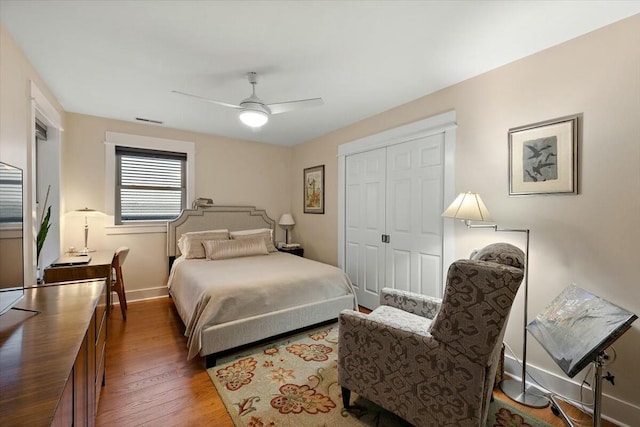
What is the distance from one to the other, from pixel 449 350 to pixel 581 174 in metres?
1.58

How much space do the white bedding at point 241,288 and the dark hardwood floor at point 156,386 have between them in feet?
0.71

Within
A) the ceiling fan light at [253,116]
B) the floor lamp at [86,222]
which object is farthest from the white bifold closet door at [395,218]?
the floor lamp at [86,222]

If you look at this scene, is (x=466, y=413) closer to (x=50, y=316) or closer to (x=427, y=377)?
(x=427, y=377)

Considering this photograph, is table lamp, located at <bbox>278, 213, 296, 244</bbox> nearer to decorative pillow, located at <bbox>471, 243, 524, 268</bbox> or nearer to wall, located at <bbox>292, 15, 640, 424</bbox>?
wall, located at <bbox>292, 15, 640, 424</bbox>

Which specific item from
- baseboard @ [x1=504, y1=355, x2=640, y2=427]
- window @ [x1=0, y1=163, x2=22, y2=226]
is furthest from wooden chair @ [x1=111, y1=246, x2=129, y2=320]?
baseboard @ [x1=504, y1=355, x2=640, y2=427]

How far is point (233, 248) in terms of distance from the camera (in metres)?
3.87

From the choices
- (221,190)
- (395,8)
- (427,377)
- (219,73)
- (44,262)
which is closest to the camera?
(427,377)

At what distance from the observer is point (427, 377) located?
148cm

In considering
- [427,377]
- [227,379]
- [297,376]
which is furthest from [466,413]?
[227,379]

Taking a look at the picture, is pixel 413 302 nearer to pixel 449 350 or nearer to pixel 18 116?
pixel 449 350

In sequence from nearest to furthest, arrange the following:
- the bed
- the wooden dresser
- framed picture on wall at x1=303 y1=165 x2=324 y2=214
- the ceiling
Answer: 1. the wooden dresser
2. the ceiling
3. the bed
4. framed picture on wall at x1=303 y1=165 x2=324 y2=214

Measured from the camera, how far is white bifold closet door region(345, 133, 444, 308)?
2873 mm

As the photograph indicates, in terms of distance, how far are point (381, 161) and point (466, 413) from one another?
8.64ft

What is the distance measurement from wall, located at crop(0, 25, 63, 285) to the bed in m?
1.34
